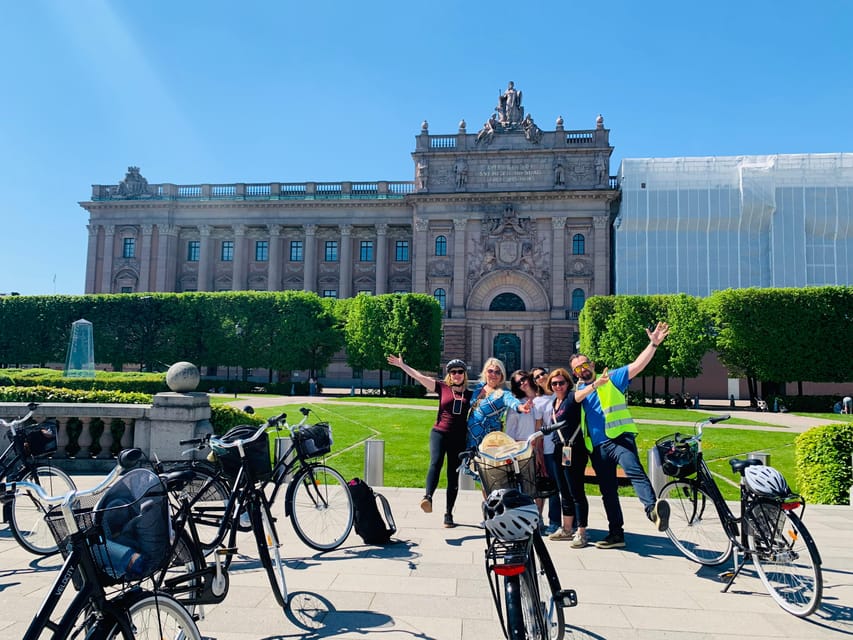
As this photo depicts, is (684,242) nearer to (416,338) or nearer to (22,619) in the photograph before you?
(416,338)

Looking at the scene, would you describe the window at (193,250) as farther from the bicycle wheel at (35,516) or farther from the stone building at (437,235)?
the bicycle wheel at (35,516)

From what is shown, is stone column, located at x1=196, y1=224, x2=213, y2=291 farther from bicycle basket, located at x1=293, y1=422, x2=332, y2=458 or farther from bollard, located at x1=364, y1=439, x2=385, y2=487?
bicycle basket, located at x1=293, y1=422, x2=332, y2=458

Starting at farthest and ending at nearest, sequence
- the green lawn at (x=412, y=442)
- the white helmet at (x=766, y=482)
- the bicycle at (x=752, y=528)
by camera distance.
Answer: the green lawn at (x=412, y=442) < the white helmet at (x=766, y=482) < the bicycle at (x=752, y=528)

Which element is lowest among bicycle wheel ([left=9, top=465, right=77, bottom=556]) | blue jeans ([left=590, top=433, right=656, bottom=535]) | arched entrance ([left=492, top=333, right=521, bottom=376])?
bicycle wheel ([left=9, top=465, right=77, bottom=556])

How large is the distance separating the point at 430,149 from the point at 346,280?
15.4m

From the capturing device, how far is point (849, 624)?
15.0ft

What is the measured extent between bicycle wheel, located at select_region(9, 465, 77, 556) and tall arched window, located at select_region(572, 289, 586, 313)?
4794 centimetres

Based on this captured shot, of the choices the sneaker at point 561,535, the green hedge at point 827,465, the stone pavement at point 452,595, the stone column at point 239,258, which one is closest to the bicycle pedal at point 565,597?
the stone pavement at point 452,595

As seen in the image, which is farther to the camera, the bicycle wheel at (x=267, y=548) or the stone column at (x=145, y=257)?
the stone column at (x=145, y=257)

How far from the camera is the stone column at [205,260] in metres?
57.3

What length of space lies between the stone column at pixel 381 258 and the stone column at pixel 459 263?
7.77 m

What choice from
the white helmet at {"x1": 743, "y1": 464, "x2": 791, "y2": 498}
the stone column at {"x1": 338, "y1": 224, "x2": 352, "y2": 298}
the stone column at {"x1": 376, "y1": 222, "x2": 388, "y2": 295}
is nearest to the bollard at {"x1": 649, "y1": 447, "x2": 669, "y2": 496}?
the white helmet at {"x1": 743, "y1": 464, "x2": 791, "y2": 498}

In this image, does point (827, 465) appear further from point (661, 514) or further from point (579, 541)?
point (579, 541)

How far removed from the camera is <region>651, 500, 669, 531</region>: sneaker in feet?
19.5
